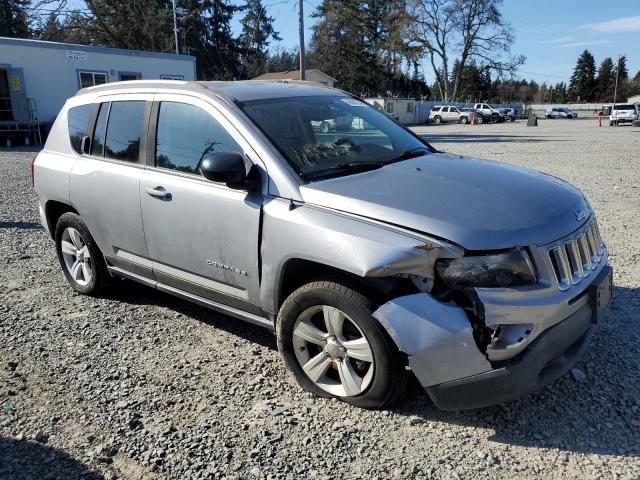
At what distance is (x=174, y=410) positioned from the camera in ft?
10.4

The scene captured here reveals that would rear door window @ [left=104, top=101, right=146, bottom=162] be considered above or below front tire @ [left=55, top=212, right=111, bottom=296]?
above

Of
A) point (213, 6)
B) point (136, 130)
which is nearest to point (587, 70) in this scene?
point (213, 6)

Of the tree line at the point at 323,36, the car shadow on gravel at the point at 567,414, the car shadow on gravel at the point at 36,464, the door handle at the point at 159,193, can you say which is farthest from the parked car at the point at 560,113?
the car shadow on gravel at the point at 36,464

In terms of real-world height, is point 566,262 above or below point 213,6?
below

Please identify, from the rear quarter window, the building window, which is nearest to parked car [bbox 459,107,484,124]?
the building window

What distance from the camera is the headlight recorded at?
8.63ft

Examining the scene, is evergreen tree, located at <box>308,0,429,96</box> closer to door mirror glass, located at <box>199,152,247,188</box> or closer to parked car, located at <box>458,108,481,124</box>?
parked car, located at <box>458,108,481,124</box>

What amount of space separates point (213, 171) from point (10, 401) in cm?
189

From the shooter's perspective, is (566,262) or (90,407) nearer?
(566,262)

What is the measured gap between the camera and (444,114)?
52.3m

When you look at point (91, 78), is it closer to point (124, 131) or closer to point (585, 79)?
point (124, 131)

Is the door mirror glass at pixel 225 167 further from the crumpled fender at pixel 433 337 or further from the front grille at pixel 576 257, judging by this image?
the front grille at pixel 576 257

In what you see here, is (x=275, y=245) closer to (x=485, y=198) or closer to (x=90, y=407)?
(x=485, y=198)

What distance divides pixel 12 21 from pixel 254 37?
2180cm
